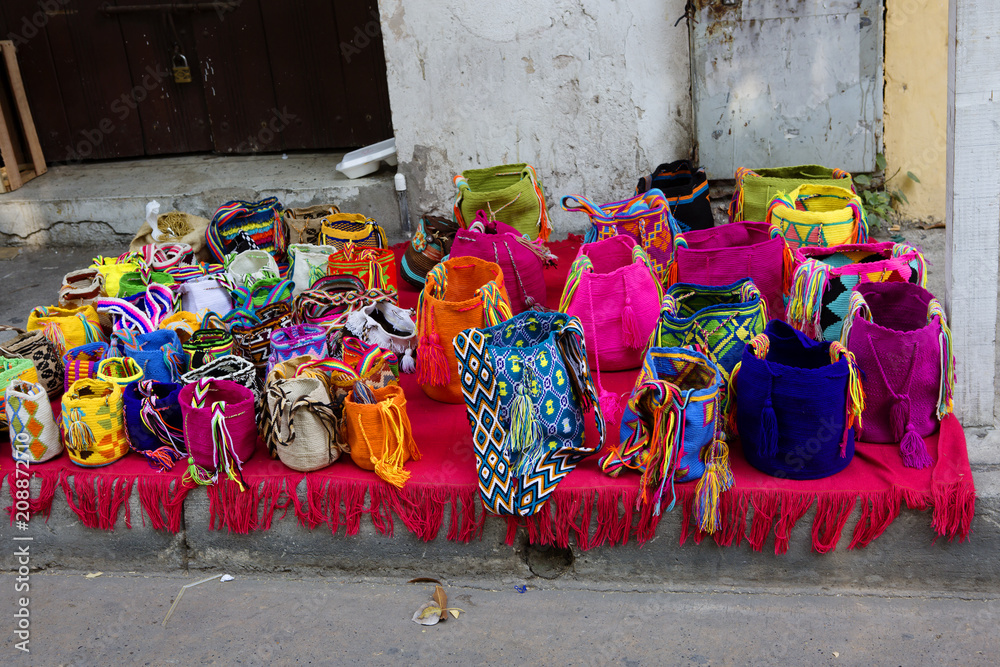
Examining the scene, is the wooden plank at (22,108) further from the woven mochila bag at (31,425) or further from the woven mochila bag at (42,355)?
the woven mochila bag at (31,425)

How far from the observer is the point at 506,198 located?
4312 millimetres

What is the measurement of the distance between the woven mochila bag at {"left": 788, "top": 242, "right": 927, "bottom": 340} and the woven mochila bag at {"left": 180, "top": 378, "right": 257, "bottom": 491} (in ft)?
6.04

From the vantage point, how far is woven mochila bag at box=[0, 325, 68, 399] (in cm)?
326

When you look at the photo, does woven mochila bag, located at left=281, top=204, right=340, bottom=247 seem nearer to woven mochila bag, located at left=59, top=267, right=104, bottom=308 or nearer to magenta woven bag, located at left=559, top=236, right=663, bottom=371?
woven mochila bag, located at left=59, top=267, right=104, bottom=308

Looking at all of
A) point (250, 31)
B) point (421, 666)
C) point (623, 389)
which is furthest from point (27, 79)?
point (421, 666)

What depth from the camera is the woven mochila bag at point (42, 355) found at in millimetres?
3264

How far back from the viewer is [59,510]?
2.89 meters

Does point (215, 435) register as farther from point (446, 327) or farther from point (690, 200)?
point (690, 200)

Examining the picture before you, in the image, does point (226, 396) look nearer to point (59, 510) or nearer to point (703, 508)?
point (59, 510)

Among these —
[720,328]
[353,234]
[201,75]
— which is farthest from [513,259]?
[201,75]

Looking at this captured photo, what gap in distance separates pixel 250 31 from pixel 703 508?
4.53 metres

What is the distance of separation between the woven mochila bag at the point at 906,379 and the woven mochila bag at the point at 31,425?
256 cm

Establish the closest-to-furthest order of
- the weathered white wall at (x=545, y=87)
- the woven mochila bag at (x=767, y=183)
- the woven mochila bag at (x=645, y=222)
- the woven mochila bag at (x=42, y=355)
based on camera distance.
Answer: the woven mochila bag at (x=42, y=355), the woven mochila bag at (x=645, y=222), the woven mochila bag at (x=767, y=183), the weathered white wall at (x=545, y=87)

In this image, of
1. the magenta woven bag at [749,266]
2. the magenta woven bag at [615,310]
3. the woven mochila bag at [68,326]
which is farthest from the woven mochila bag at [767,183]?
the woven mochila bag at [68,326]
